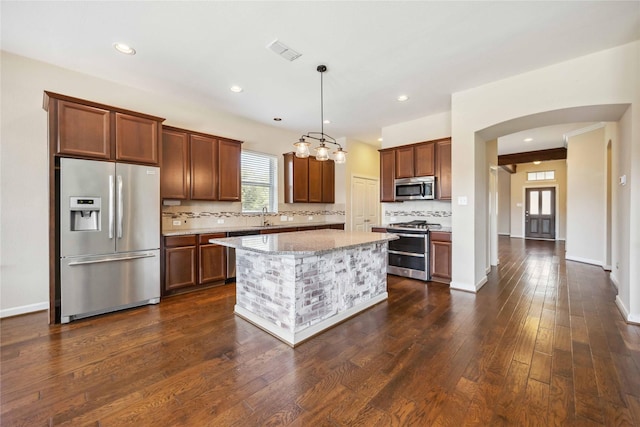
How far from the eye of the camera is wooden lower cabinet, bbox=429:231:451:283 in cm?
409

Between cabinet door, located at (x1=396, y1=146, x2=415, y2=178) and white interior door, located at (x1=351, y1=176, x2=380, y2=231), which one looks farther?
white interior door, located at (x1=351, y1=176, x2=380, y2=231)

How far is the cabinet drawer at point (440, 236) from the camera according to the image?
409cm

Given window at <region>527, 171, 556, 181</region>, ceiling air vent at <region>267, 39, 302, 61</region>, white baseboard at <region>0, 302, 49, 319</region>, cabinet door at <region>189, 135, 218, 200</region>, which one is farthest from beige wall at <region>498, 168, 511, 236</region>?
white baseboard at <region>0, 302, 49, 319</region>

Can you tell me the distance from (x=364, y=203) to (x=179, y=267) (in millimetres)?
4504

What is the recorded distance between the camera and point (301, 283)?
2383 mm

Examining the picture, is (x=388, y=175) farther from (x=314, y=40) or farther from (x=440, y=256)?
(x=314, y=40)

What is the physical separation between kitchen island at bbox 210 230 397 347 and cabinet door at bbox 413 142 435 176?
2.16 m

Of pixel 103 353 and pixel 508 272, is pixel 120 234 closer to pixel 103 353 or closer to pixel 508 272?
pixel 103 353

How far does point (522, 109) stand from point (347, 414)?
380cm

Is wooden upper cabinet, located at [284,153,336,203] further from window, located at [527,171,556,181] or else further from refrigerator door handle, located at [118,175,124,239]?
window, located at [527,171,556,181]

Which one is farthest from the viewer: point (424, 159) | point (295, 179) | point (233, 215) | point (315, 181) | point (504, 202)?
point (504, 202)

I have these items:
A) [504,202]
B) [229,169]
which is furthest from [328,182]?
[504,202]

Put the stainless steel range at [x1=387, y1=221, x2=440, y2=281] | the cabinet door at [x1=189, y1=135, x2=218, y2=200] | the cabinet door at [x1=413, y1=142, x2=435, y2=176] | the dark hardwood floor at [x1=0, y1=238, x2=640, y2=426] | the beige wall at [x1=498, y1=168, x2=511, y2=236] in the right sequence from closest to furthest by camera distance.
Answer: the dark hardwood floor at [x1=0, y1=238, x2=640, y2=426] → the cabinet door at [x1=189, y1=135, x2=218, y2=200] → the stainless steel range at [x1=387, y1=221, x2=440, y2=281] → the cabinet door at [x1=413, y1=142, x2=435, y2=176] → the beige wall at [x1=498, y1=168, x2=511, y2=236]

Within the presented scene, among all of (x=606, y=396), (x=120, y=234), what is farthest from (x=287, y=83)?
(x=606, y=396)
